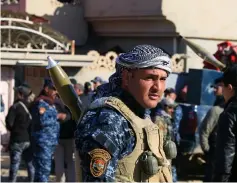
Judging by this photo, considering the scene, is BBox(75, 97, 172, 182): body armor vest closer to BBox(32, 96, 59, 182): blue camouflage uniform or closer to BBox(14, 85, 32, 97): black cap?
BBox(32, 96, 59, 182): blue camouflage uniform

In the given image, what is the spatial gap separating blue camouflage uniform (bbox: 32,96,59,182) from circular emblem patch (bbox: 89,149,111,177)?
227 inches

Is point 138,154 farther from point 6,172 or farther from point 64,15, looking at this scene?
point 64,15

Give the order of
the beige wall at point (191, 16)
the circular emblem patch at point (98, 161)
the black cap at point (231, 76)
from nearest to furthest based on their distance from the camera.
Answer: the circular emblem patch at point (98, 161) < the black cap at point (231, 76) < the beige wall at point (191, 16)

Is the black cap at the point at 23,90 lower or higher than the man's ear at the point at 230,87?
higher

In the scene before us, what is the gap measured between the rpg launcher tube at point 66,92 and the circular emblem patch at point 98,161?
41.0 inches

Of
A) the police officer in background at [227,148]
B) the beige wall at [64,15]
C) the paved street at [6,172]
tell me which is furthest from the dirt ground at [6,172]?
the beige wall at [64,15]

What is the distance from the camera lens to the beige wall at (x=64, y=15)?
19294mm

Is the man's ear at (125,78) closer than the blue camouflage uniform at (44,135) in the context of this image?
Yes

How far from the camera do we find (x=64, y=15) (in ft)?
65.4

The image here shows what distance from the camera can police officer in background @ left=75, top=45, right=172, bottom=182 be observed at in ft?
10.4

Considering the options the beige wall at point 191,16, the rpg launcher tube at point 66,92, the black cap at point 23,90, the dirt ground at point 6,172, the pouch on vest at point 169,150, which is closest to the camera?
the pouch on vest at point 169,150

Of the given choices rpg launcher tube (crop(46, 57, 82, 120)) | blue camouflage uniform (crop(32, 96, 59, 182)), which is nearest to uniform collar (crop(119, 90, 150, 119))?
rpg launcher tube (crop(46, 57, 82, 120))

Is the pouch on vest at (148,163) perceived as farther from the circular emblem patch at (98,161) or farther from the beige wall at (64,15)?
the beige wall at (64,15)

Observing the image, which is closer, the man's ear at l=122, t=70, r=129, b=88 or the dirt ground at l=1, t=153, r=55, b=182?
the man's ear at l=122, t=70, r=129, b=88
